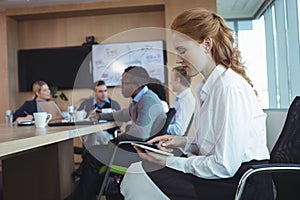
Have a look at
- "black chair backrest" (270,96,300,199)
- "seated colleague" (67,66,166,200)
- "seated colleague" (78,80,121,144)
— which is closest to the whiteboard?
"seated colleague" (67,66,166,200)

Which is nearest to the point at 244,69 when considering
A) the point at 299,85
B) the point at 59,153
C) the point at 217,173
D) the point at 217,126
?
the point at 217,126

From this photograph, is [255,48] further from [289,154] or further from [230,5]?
[289,154]

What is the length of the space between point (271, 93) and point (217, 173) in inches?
186

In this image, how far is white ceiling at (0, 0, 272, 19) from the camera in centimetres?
553

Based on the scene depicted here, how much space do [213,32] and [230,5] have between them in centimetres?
483

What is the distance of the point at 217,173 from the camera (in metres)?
1.23

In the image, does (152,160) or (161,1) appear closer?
(152,160)

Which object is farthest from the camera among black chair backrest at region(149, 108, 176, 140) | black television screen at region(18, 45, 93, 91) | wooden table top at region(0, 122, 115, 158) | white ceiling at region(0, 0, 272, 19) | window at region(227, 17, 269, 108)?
black television screen at region(18, 45, 93, 91)

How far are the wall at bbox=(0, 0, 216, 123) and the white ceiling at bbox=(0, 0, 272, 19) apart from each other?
0.40 feet

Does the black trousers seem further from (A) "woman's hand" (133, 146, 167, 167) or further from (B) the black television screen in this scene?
(B) the black television screen

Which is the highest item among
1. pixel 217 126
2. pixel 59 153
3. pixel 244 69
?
pixel 244 69

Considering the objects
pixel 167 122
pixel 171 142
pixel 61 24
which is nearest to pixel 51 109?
pixel 167 122

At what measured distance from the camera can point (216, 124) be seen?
4.04 ft

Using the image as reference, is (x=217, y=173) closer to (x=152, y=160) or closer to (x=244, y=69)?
(x=152, y=160)
